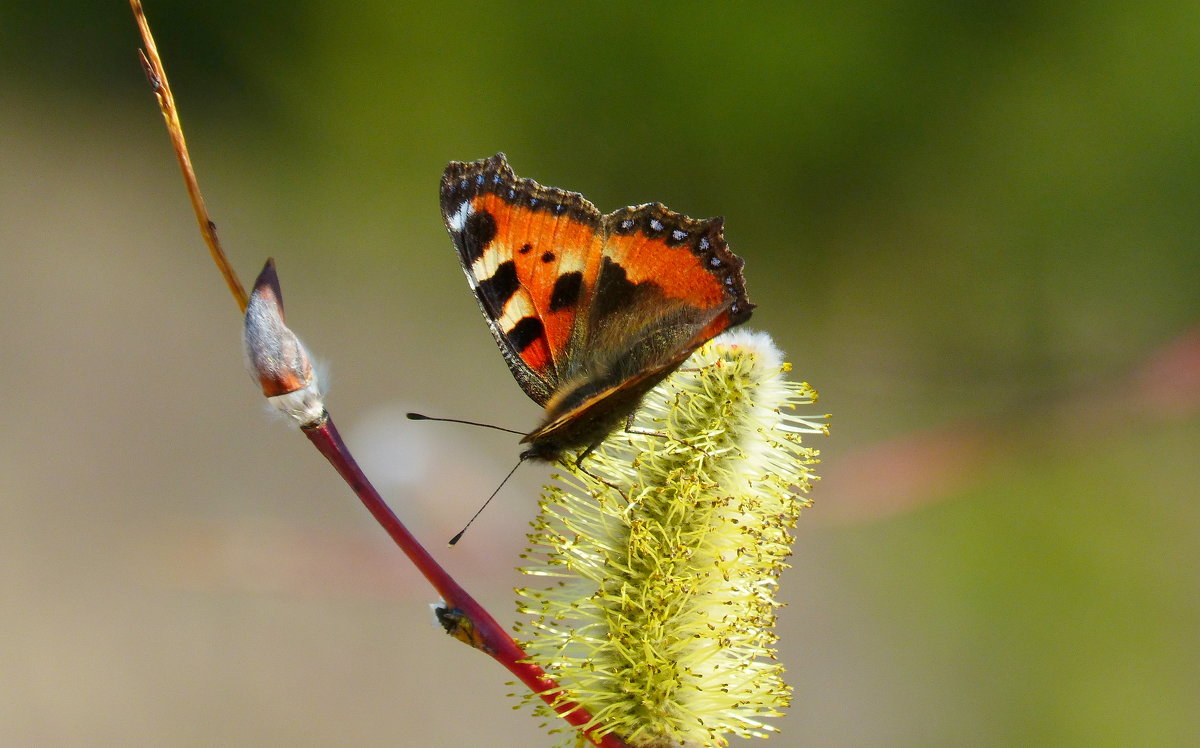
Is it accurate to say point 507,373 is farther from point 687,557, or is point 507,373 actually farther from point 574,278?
point 687,557

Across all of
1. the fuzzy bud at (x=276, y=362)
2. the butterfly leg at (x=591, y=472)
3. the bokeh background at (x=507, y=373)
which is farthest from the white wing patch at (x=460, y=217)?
the bokeh background at (x=507, y=373)

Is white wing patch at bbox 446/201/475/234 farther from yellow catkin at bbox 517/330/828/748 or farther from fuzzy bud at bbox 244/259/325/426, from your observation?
fuzzy bud at bbox 244/259/325/426

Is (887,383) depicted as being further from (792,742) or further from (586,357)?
(586,357)

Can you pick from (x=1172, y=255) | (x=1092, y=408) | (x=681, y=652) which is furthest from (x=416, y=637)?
(x=1172, y=255)

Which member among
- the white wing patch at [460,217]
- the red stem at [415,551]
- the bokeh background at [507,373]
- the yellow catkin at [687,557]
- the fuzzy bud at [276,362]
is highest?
the bokeh background at [507,373]

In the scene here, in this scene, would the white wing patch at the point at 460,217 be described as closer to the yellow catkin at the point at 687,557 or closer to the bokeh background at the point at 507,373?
the yellow catkin at the point at 687,557
